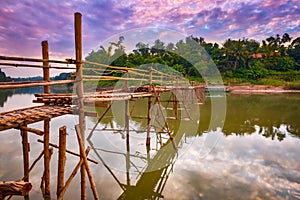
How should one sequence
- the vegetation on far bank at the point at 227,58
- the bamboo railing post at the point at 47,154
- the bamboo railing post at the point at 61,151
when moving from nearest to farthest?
the bamboo railing post at the point at 61,151, the bamboo railing post at the point at 47,154, the vegetation on far bank at the point at 227,58

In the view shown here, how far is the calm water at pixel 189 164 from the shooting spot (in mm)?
4805

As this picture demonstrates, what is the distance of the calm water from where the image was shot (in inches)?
189

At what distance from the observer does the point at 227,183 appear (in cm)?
509

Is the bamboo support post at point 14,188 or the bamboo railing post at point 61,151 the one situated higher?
the bamboo support post at point 14,188

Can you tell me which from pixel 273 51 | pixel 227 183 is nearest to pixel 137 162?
pixel 227 183

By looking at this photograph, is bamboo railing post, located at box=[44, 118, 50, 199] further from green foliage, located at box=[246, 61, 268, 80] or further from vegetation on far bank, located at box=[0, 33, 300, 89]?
green foliage, located at box=[246, 61, 268, 80]

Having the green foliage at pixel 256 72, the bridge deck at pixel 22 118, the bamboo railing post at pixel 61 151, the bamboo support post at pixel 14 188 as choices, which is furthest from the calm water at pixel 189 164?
the green foliage at pixel 256 72

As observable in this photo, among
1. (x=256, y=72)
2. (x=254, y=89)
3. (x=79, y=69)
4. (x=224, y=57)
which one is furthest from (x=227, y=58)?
(x=79, y=69)

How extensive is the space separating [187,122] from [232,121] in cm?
283

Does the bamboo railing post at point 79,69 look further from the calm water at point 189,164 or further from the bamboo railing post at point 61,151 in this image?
the calm water at point 189,164

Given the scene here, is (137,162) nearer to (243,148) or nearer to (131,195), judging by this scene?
(131,195)

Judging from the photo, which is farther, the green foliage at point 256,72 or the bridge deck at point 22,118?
the green foliage at point 256,72

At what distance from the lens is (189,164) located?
6.25m

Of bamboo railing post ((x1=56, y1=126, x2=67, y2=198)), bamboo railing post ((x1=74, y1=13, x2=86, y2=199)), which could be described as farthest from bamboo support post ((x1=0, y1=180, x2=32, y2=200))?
bamboo railing post ((x1=74, y1=13, x2=86, y2=199))
